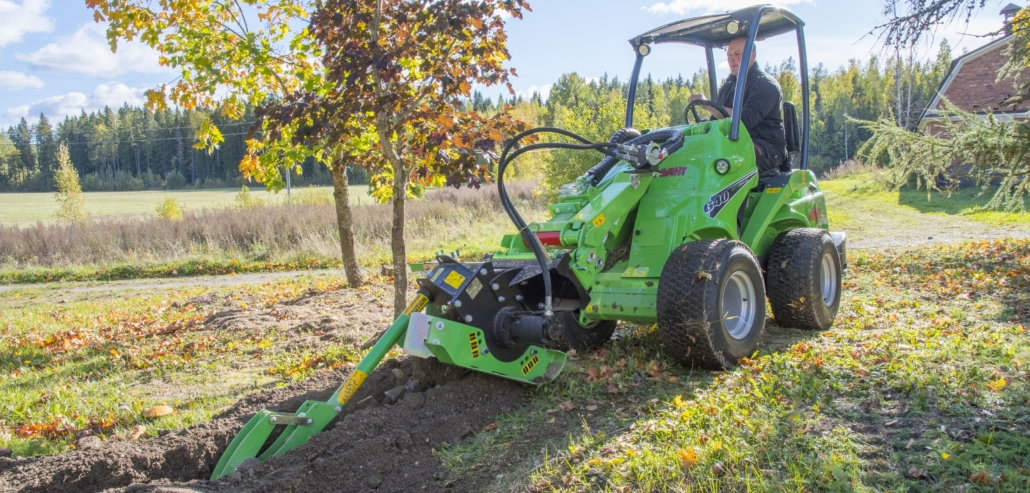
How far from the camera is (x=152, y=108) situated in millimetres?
7746

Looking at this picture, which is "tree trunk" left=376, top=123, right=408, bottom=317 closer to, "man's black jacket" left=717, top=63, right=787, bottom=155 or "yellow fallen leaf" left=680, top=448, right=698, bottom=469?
"man's black jacket" left=717, top=63, right=787, bottom=155

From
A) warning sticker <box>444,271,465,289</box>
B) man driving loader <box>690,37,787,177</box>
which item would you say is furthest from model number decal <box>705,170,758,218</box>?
warning sticker <box>444,271,465,289</box>

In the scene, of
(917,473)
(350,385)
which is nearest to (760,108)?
(917,473)

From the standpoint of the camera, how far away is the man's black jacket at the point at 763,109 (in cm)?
560

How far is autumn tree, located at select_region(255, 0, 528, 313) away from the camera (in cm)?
596

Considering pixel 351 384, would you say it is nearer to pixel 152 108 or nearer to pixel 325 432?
pixel 325 432

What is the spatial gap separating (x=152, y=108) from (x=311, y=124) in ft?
9.80

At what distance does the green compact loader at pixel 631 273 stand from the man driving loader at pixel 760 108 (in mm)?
169

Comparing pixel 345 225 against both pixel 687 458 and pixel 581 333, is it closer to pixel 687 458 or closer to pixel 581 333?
pixel 581 333

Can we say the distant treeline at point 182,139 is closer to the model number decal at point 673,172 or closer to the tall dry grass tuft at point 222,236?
the tall dry grass tuft at point 222,236

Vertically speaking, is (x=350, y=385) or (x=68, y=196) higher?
(x=68, y=196)

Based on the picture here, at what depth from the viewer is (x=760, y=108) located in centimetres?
563

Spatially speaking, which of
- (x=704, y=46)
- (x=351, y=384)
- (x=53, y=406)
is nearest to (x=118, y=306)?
(x=53, y=406)

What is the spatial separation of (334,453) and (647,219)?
2663mm
